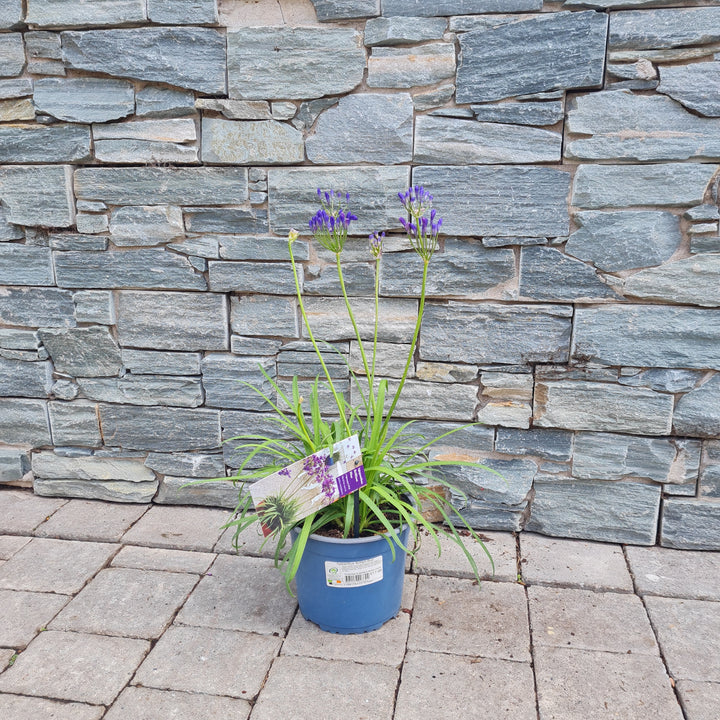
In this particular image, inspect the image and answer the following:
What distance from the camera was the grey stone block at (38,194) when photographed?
2186 millimetres

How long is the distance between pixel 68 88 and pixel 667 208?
1.98m

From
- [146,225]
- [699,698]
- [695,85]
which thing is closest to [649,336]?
[695,85]

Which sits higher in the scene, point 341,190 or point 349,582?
point 341,190

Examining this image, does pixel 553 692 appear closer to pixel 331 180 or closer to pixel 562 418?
pixel 562 418

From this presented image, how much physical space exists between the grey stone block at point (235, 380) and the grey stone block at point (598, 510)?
1.02 m

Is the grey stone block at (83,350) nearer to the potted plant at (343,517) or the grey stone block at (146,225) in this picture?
the grey stone block at (146,225)

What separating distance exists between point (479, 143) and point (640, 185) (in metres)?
0.50

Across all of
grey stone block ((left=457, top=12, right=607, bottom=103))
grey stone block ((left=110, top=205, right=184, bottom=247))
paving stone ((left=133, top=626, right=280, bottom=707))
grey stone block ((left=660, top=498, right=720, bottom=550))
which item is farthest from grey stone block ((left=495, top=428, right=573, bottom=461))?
grey stone block ((left=110, top=205, right=184, bottom=247))

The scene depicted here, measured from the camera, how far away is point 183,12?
2006 millimetres

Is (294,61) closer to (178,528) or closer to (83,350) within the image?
(83,350)

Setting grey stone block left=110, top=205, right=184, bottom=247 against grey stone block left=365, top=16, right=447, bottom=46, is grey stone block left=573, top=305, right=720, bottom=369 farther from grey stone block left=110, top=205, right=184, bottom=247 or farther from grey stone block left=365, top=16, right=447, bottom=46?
grey stone block left=110, top=205, right=184, bottom=247

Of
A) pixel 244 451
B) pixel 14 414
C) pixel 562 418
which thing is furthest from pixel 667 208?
pixel 14 414

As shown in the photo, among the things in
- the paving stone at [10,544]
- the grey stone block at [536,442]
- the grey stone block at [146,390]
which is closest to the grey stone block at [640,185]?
the grey stone block at [536,442]

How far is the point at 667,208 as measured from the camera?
75.5 inches
